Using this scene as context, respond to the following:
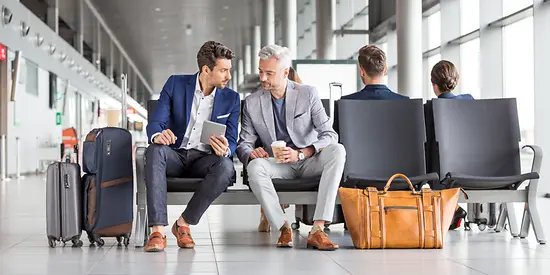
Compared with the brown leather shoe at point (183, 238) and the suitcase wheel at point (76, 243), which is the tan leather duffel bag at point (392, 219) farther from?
the suitcase wheel at point (76, 243)

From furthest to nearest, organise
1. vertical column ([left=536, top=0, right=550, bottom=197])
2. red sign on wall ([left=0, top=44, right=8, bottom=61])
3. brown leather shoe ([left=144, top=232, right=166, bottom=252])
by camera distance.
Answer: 1. red sign on wall ([left=0, top=44, right=8, bottom=61])
2. vertical column ([left=536, top=0, right=550, bottom=197])
3. brown leather shoe ([left=144, top=232, right=166, bottom=252])

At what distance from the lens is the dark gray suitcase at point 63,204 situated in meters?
4.55

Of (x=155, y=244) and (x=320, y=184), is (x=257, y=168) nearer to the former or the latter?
(x=320, y=184)

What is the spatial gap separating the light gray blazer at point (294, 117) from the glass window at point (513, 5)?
20.7 ft

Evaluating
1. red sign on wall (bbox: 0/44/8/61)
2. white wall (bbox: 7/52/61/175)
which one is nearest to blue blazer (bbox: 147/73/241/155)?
red sign on wall (bbox: 0/44/8/61)

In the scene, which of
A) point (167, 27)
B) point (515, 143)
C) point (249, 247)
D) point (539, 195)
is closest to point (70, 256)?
point (249, 247)

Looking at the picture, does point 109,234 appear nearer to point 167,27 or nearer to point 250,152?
point 250,152

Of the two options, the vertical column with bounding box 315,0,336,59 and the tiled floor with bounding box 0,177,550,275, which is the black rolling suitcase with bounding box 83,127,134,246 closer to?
the tiled floor with bounding box 0,177,550,275

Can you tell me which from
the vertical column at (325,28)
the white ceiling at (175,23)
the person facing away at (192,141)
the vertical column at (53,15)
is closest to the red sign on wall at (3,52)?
the vertical column at (53,15)

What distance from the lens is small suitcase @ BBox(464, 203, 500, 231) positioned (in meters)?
5.67

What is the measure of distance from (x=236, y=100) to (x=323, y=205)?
2.74 ft

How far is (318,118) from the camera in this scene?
4770mm

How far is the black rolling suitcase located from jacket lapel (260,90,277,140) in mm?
809

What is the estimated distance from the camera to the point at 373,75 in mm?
5125
